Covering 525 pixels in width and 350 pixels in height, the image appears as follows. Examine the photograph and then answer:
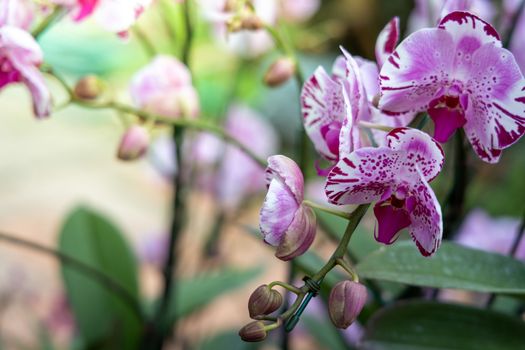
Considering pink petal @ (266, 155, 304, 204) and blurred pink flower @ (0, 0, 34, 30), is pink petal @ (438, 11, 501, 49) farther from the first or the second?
blurred pink flower @ (0, 0, 34, 30)

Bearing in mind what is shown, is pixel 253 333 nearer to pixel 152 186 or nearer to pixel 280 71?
pixel 280 71

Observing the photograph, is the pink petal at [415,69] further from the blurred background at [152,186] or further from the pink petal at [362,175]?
the blurred background at [152,186]

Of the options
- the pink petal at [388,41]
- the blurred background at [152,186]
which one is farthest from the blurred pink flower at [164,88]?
the pink petal at [388,41]

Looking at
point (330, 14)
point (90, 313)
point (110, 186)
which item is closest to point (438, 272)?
point (90, 313)

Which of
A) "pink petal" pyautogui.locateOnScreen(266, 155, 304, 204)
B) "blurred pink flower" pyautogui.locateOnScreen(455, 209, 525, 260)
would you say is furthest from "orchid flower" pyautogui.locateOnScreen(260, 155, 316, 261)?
"blurred pink flower" pyautogui.locateOnScreen(455, 209, 525, 260)

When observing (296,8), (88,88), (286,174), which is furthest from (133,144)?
(296,8)

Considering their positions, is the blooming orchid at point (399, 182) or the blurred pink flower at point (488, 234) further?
the blurred pink flower at point (488, 234)
